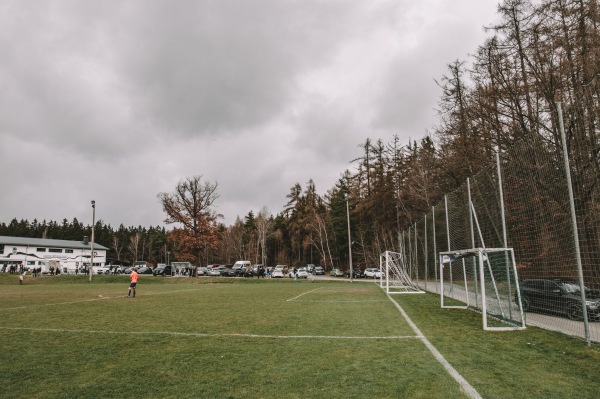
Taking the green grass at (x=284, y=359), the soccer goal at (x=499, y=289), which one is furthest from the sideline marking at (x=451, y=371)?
the soccer goal at (x=499, y=289)

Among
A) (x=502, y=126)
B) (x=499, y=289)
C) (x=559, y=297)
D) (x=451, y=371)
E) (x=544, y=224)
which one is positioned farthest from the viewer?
(x=502, y=126)

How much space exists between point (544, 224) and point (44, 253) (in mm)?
88932

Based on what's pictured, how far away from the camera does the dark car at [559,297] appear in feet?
25.5

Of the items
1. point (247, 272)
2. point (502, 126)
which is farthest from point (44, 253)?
point (502, 126)

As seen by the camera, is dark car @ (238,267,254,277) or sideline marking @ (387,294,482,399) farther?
dark car @ (238,267,254,277)

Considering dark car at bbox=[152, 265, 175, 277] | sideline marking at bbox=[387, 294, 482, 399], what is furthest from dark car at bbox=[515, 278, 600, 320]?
dark car at bbox=[152, 265, 175, 277]

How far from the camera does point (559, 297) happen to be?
8516 mm

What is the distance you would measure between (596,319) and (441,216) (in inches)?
393

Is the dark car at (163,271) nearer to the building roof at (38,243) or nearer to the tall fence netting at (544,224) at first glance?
the building roof at (38,243)

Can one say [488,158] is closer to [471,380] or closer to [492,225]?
[492,225]

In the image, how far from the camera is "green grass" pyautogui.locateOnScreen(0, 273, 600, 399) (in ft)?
14.7

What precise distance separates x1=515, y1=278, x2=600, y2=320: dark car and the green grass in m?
0.79

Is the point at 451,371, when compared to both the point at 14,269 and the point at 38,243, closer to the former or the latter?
the point at 14,269

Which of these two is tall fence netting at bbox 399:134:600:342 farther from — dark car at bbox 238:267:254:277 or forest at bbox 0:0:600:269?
dark car at bbox 238:267:254:277
